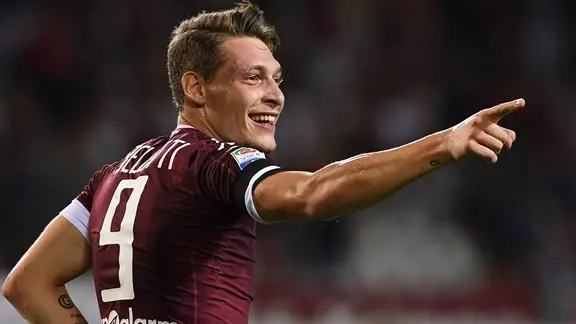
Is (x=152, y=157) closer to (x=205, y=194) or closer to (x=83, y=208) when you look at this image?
(x=205, y=194)

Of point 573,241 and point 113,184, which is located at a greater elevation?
point 573,241

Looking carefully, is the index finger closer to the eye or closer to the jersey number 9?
the eye

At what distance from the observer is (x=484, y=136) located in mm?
2492

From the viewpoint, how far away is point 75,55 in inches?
379

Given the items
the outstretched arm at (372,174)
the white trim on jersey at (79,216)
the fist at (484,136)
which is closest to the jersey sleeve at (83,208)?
the white trim on jersey at (79,216)

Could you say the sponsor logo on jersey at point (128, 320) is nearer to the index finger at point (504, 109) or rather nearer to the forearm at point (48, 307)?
the forearm at point (48, 307)

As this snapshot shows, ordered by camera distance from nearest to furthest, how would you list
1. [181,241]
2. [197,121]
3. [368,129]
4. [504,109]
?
[504,109] → [181,241] → [197,121] → [368,129]

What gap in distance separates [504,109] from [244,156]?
0.75 meters

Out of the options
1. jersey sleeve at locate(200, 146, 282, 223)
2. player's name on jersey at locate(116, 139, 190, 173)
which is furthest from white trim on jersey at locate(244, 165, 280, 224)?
player's name on jersey at locate(116, 139, 190, 173)

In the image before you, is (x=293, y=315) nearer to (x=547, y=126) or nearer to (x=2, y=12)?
(x=547, y=126)

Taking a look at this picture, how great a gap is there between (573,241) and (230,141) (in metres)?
5.04

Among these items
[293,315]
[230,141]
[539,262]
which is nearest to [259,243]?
[293,315]

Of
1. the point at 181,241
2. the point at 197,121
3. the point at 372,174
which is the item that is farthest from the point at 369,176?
the point at 197,121

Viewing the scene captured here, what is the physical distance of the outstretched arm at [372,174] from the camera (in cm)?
249
